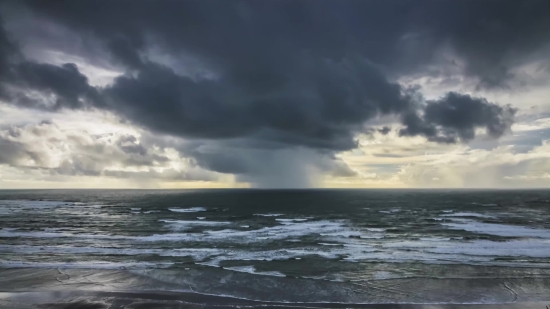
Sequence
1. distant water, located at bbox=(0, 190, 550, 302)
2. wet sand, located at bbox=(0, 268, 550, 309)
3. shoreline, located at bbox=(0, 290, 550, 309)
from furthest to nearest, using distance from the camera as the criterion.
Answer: distant water, located at bbox=(0, 190, 550, 302) → wet sand, located at bbox=(0, 268, 550, 309) → shoreline, located at bbox=(0, 290, 550, 309)

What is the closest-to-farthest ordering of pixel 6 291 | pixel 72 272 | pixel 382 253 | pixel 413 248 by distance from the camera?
pixel 6 291, pixel 72 272, pixel 382 253, pixel 413 248

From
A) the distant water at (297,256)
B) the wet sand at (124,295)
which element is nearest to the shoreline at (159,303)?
the wet sand at (124,295)

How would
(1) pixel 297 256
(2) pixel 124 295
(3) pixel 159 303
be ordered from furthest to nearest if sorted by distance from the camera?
(1) pixel 297 256 → (2) pixel 124 295 → (3) pixel 159 303

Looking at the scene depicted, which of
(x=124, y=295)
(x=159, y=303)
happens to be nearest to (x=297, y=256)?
(x=159, y=303)

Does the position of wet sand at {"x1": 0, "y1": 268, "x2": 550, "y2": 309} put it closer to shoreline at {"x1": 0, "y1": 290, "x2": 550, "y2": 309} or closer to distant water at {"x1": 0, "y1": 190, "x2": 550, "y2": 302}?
shoreline at {"x1": 0, "y1": 290, "x2": 550, "y2": 309}

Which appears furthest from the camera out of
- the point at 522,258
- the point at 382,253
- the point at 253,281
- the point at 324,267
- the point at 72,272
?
the point at 382,253

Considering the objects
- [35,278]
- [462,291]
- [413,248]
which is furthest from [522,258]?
[35,278]

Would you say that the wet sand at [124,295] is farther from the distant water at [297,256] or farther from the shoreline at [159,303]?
the distant water at [297,256]

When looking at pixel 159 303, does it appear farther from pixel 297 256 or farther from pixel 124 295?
pixel 297 256

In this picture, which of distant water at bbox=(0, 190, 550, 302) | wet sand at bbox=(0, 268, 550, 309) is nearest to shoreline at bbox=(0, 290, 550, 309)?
wet sand at bbox=(0, 268, 550, 309)

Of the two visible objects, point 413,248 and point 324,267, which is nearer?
point 324,267

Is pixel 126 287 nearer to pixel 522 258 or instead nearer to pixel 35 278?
pixel 35 278
